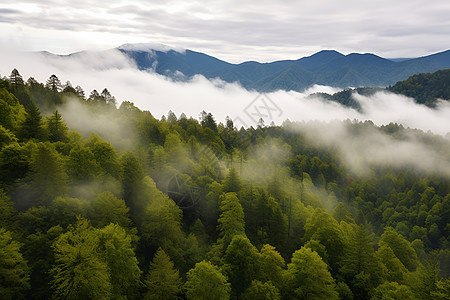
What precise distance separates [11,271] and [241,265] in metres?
24.8

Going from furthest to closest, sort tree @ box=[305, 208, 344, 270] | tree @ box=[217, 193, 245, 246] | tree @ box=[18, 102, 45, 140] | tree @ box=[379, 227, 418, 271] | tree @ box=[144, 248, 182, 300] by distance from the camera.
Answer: tree @ box=[379, 227, 418, 271], tree @ box=[18, 102, 45, 140], tree @ box=[305, 208, 344, 270], tree @ box=[217, 193, 245, 246], tree @ box=[144, 248, 182, 300]

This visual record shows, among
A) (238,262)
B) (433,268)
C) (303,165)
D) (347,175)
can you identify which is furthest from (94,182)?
(347,175)

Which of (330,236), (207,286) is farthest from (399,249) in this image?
(207,286)

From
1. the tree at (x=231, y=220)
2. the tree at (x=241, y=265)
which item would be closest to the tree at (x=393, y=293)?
the tree at (x=241, y=265)

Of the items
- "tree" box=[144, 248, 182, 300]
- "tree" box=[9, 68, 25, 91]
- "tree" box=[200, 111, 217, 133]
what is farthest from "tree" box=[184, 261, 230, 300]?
"tree" box=[9, 68, 25, 91]

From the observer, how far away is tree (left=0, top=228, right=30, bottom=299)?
2512cm

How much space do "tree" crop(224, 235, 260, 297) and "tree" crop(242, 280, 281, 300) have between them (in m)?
3.23

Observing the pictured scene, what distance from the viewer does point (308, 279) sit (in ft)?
114

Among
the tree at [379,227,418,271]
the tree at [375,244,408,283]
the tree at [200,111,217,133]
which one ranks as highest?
the tree at [200,111,217,133]

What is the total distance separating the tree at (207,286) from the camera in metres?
31.3

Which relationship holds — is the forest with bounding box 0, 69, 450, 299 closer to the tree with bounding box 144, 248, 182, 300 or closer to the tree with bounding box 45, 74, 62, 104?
the tree with bounding box 144, 248, 182, 300

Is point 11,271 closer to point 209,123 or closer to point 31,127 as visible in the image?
point 31,127

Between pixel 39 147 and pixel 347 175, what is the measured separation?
13663 centimetres

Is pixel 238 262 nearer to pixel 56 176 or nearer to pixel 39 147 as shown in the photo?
pixel 56 176
